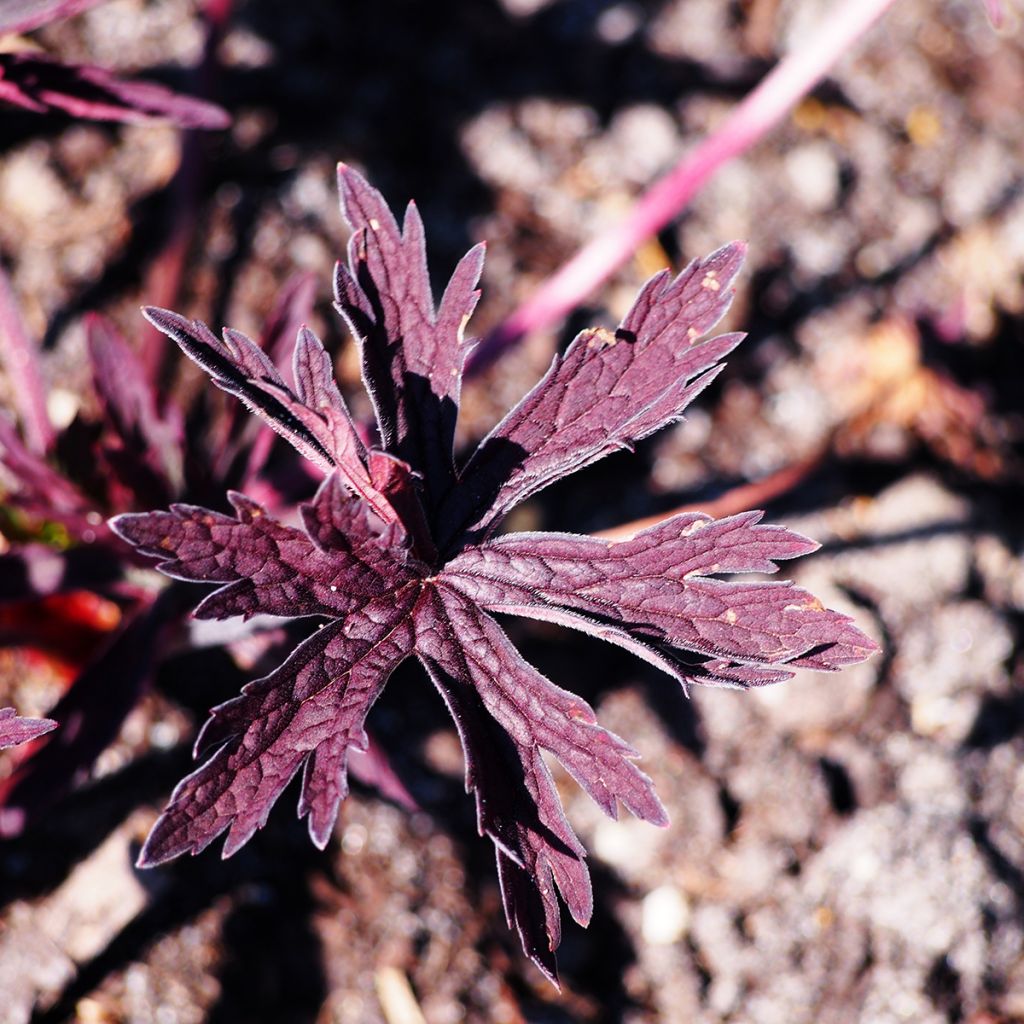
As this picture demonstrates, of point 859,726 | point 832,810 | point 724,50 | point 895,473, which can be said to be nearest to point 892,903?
point 832,810

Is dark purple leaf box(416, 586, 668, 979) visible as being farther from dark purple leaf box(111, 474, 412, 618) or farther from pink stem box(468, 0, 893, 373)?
pink stem box(468, 0, 893, 373)

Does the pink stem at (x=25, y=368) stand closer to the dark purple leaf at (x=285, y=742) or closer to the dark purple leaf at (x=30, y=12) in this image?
the dark purple leaf at (x=30, y=12)

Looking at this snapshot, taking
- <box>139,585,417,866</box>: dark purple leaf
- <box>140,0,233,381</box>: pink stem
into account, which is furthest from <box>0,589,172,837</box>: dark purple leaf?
<box>140,0,233,381</box>: pink stem

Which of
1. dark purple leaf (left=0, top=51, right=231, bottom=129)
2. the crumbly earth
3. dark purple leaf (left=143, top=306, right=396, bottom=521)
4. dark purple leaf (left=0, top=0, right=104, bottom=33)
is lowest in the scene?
the crumbly earth

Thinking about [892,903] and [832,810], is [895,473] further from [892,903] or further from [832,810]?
[892,903]

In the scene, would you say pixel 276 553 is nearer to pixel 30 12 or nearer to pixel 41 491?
pixel 41 491

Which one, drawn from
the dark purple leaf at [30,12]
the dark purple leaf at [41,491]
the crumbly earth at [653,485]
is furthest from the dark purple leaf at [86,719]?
the dark purple leaf at [30,12]

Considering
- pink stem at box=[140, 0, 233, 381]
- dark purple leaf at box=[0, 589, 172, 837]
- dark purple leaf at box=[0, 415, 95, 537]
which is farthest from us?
pink stem at box=[140, 0, 233, 381]
